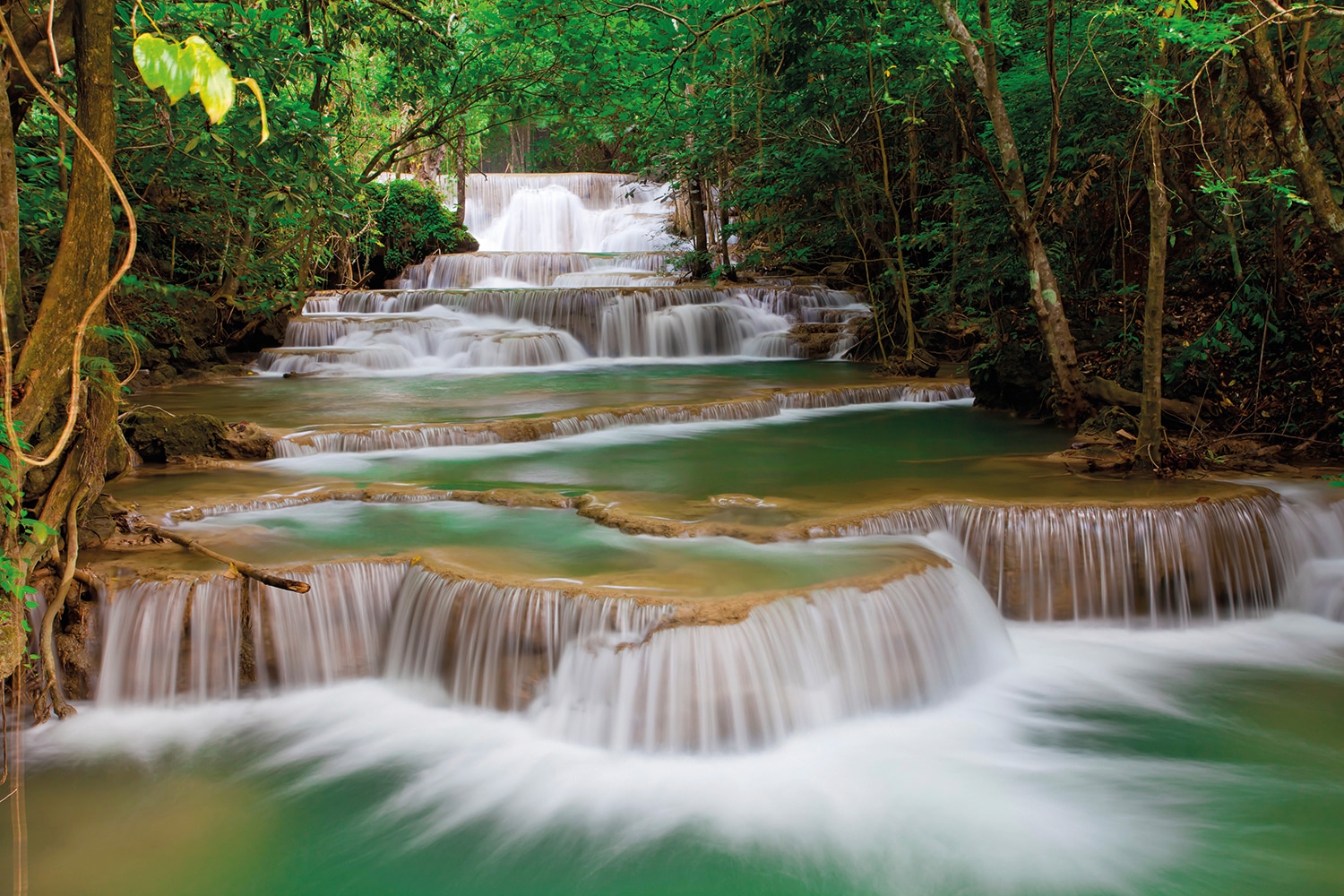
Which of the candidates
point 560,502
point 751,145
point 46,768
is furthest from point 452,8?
point 46,768

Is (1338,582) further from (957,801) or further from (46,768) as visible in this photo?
(46,768)

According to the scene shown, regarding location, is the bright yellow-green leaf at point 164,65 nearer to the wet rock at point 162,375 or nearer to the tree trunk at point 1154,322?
the tree trunk at point 1154,322

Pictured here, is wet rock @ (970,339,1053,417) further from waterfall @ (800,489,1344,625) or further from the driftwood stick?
the driftwood stick

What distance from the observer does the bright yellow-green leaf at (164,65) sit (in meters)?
1.47

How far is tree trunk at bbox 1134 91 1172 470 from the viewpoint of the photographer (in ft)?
21.6

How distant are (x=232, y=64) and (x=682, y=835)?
4587 mm

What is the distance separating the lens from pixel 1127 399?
318 inches

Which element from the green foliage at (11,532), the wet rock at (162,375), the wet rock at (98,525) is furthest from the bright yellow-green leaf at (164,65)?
the wet rock at (162,375)

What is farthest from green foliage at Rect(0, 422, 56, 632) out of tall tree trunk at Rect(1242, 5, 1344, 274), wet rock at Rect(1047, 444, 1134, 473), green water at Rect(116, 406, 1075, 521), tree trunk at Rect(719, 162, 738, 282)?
tree trunk at Rect(719, 162, 738, 282)

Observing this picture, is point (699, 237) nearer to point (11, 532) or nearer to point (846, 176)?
point (846, 176)

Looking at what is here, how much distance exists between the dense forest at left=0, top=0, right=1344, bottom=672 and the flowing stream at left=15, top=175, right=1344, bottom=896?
884mm

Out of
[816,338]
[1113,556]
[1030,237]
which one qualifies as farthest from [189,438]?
[816,338]

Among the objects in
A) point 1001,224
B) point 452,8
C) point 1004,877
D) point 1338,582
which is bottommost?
point 1004,877

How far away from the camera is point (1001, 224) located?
9.52 metres
